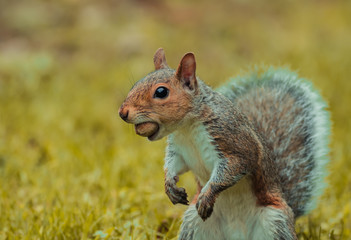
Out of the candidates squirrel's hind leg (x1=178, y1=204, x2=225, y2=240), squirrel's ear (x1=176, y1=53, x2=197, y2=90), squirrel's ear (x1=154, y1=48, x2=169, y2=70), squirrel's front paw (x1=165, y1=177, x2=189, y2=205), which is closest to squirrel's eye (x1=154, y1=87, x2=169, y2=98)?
squirrel's ear (x1=176, y1=53, x2=197, y2=90)

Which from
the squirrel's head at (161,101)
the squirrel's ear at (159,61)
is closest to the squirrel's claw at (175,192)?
the squirrel's head at (161,101)

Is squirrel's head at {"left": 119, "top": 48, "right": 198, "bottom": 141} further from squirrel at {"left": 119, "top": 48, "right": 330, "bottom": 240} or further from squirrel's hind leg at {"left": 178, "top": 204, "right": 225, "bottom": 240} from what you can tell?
squirrel's hind leg at {"left": 178, "top": 204, "right": 225, "bottom": 240}

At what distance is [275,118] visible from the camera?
2.75m

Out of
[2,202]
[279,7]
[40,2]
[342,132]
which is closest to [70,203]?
[2,202]

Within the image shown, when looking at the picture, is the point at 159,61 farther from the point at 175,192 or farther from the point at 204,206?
the point at 204,206

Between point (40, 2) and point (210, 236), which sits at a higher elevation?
point (40, 2)

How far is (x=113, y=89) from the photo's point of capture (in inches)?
248

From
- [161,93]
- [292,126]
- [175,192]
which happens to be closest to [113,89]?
[292,126]

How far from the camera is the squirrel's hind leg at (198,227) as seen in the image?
2322 mm

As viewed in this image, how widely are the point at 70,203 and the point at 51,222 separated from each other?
1.55 ft

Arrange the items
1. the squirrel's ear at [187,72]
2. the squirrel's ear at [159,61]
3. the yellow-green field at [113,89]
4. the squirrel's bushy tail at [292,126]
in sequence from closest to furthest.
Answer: the squirrel's ear at [187,72]
the squirrel's ear at [159,61]
the squirrel's bushy tail at [292,126]
the yellow-green field at [113,89]

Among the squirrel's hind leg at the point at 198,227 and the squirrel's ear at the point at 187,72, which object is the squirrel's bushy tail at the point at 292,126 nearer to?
the squirrel's hind leg at the point at 198,227

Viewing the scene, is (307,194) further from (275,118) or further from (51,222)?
(51,222)

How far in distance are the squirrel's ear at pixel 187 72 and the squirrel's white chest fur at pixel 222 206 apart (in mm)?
194
